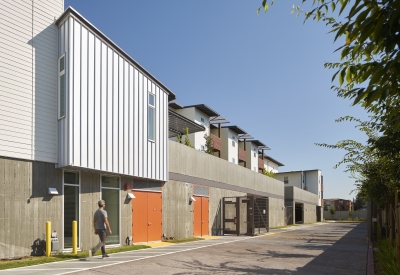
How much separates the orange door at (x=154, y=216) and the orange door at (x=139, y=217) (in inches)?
12.1

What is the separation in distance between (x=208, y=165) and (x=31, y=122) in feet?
44.2

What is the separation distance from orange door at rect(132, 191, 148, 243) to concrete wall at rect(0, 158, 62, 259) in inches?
168

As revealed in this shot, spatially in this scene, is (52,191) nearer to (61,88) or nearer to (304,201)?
(61,88)

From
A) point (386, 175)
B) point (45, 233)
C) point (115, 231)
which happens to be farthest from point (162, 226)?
point (386, 175)

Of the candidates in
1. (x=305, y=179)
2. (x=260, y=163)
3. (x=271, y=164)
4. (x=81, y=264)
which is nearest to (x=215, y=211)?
(x=81, y=264)

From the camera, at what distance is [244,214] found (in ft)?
96.1

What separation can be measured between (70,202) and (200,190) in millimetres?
10560

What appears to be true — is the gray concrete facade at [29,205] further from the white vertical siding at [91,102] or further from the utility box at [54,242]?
the white vertical siding at [91,102]

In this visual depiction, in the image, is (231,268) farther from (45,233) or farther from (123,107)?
(123,107)

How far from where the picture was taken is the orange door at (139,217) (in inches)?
674

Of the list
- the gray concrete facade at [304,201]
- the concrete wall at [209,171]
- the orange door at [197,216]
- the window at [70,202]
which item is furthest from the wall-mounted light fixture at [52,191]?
the gray concrete facade at [304,201]

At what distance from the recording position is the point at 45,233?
Result: 12633 mm

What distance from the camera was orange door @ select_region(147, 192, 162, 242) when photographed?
18163 mm

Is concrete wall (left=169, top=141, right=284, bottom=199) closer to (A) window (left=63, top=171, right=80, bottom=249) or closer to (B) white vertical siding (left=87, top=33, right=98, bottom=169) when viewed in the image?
(B) white vertical siding (left=87, top=33, right=98, bottom=169)
